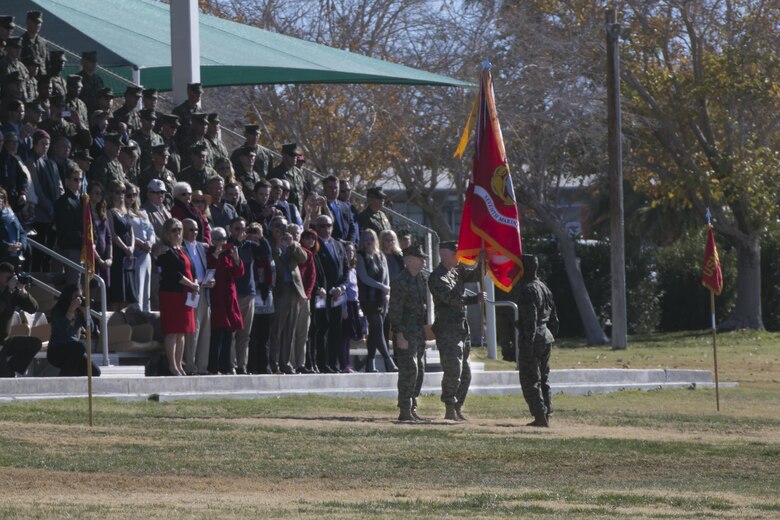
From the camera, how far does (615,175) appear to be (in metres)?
38.5

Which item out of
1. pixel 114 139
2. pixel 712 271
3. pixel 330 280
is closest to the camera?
pixel 114 139

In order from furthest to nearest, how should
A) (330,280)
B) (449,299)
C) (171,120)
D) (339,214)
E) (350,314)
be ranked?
1. (339,214)
2. (350,314)
3. (171,120)
4. (330,280)
5. (449,299)

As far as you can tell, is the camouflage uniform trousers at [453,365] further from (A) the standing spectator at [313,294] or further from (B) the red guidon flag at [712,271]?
(B) the red guidon flag at [712,271]

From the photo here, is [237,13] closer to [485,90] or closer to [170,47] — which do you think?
[170,47]

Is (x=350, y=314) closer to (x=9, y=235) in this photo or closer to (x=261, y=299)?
(x=261, y=299)

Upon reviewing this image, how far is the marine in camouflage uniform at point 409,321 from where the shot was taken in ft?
58.7

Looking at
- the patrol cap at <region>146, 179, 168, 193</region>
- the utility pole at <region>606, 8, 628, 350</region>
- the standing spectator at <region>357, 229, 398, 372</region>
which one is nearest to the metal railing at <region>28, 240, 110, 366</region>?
the patrol cap at <region>146, 179, 168, 193</region>

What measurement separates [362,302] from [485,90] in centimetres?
429

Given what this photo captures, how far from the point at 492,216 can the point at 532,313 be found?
1.13 m

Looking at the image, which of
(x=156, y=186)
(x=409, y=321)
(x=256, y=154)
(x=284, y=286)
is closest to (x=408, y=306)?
(x=409, y=321)

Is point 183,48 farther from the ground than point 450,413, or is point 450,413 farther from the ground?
point 183,48

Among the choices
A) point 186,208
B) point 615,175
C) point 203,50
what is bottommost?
point 186,208

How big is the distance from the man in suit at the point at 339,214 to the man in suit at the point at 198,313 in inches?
141

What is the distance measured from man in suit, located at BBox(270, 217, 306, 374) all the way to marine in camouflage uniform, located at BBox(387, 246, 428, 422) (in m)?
3.03
